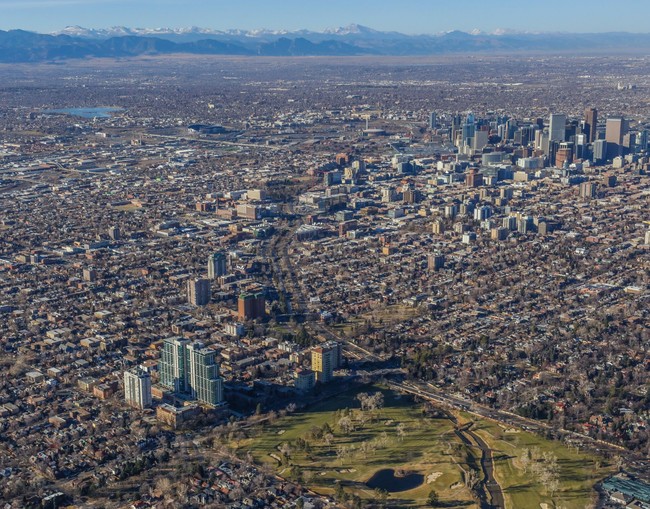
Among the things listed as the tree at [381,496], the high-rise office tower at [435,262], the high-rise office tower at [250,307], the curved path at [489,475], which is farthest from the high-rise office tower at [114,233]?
the tree at [381,496]

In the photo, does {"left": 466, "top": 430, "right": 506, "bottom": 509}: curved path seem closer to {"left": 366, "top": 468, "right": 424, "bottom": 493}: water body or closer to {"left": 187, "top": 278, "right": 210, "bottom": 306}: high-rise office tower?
{"left": 366, "top": 468, "right": 424, "bottom": 493}: water body

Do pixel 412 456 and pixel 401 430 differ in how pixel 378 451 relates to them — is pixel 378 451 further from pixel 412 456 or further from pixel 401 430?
pixel 401 430

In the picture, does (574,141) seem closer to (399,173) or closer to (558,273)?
(399,173)

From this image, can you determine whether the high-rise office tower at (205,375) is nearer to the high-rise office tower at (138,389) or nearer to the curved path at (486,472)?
the high-rise office tower at (138,389)

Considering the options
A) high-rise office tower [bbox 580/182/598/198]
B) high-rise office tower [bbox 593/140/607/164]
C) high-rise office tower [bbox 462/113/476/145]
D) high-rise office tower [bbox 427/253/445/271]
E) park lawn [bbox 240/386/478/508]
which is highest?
high-rise office tower [bbox 462/113/476/145]

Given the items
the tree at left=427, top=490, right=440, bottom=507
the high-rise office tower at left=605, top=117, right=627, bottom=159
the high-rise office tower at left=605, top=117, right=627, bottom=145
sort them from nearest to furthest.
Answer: the tree at left=427, top=490, right=440, bottom=507, the high-rise office tower at left=605, top=117, right=627, bottom=159, the high-rise office tower at left=605, top=117, right=627, bottom=145

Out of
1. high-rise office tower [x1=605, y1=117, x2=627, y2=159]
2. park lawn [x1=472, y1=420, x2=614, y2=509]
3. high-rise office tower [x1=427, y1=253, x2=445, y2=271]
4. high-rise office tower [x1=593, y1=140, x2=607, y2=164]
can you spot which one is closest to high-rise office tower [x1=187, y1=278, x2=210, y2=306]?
high-rise office tower [x1=427, y1=253, x2=445, y2=271]
